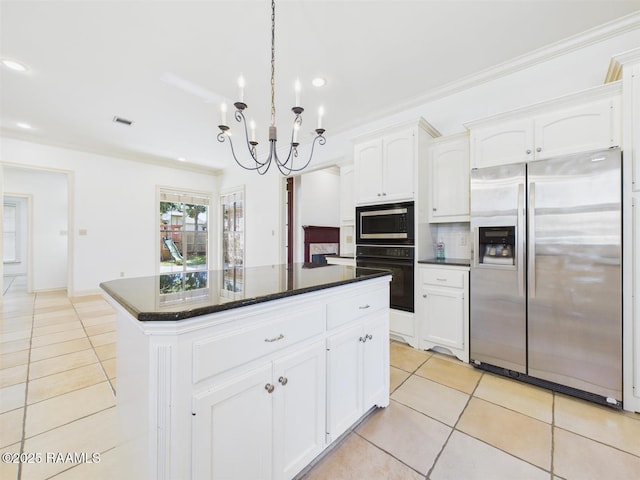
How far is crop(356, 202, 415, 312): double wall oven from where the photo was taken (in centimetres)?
277

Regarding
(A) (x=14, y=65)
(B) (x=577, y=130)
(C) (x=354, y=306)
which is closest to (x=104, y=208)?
(A) (x=14, y=65)

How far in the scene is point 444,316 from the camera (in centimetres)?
256

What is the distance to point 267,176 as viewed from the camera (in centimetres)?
519

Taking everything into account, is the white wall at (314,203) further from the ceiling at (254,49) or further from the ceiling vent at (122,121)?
the ceiling vent at (122,121)

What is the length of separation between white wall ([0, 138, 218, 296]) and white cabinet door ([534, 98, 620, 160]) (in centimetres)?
638

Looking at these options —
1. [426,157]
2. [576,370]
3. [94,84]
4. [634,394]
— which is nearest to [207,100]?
[94,84]

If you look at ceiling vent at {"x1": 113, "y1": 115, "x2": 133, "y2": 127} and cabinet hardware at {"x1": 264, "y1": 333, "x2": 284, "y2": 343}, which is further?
ceiling vent at {"x1": 113, "y1": 115, "x2": 133, "y2": 127}

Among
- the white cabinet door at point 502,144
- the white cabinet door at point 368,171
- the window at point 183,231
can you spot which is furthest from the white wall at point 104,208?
the white cabinet door at point 502,144

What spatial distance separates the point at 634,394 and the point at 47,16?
485cm

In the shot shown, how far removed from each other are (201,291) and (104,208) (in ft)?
17.7

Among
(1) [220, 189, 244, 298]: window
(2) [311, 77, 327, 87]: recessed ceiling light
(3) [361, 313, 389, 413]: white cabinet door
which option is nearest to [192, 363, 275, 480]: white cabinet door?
(3) [361, 313, 389, 413]: white cabinet door

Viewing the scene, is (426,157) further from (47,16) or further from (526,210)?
(47,16)

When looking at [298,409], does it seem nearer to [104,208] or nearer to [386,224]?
[386,224]

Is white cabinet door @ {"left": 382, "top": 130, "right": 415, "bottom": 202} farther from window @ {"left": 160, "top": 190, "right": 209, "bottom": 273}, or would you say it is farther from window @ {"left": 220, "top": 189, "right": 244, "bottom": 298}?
window @ {"left": 160, "top": 190, "right": 209, "bottom": 273}
